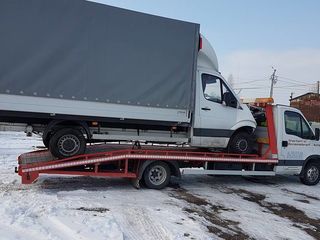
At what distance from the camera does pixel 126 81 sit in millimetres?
8500

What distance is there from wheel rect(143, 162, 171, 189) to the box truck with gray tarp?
0.65 metres

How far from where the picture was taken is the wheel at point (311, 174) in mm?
11320

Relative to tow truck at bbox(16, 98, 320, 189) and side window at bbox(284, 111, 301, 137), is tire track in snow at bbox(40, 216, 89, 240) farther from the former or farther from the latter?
side window at bbox(284, 111, 301, 137)

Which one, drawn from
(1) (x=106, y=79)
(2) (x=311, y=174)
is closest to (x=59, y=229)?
(1) (x=106, y=79)

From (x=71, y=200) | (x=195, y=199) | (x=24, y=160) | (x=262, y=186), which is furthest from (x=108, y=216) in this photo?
(x=262, y=186)

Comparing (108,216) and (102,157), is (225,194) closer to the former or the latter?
(102,157)

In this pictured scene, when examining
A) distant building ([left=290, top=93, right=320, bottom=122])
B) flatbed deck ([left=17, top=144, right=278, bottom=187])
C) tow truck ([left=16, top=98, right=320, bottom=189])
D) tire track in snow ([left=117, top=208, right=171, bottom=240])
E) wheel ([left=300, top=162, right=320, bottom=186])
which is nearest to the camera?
tire track in snow ([left=117, top=208, right=171, bottom=240])

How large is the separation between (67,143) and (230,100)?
4.14m

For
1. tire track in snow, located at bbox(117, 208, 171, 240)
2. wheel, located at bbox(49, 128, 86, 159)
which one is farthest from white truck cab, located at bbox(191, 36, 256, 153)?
tire track in snow, located at bbox(117, 208, 171, 240)

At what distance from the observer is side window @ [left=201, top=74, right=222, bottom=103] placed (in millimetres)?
9469

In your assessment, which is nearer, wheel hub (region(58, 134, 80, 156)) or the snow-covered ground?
the snow-covered ground

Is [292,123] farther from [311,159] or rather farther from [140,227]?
[140,227]

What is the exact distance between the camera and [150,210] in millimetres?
7059

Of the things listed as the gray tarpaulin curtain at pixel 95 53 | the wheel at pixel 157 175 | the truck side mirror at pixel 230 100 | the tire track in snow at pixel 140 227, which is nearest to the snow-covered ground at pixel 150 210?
the tire track in snow at pixel 140 227
